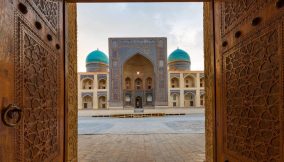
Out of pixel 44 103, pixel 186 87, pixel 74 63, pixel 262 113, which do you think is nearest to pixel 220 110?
pixel 262 113

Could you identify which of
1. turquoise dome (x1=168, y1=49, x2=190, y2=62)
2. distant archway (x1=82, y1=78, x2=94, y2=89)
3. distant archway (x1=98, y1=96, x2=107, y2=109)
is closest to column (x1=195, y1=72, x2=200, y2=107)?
turquoise dome (x1=168, y1=49, x2=190, y2=62)

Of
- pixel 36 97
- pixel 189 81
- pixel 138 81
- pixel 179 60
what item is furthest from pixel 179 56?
pixel 36 97

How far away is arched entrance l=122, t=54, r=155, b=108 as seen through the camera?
26469mm

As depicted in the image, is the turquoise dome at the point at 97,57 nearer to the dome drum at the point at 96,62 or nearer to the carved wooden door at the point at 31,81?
the dome drum at the point at 96,62

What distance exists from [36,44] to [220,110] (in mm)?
1856

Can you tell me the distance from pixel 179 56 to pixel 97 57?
11.6 metres

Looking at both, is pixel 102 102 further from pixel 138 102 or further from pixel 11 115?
pixel 11 115

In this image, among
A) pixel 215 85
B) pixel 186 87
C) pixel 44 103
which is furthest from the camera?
pixel 186 87

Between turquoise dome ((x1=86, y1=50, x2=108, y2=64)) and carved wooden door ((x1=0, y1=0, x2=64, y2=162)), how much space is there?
2543 centimetres

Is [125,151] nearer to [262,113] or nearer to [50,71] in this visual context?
[50,71]

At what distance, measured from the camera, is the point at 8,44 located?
110 centimetres

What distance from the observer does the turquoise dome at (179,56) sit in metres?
27.2

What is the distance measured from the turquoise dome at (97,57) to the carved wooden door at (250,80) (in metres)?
25.8

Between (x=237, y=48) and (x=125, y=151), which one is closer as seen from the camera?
(x=237, y=48)
